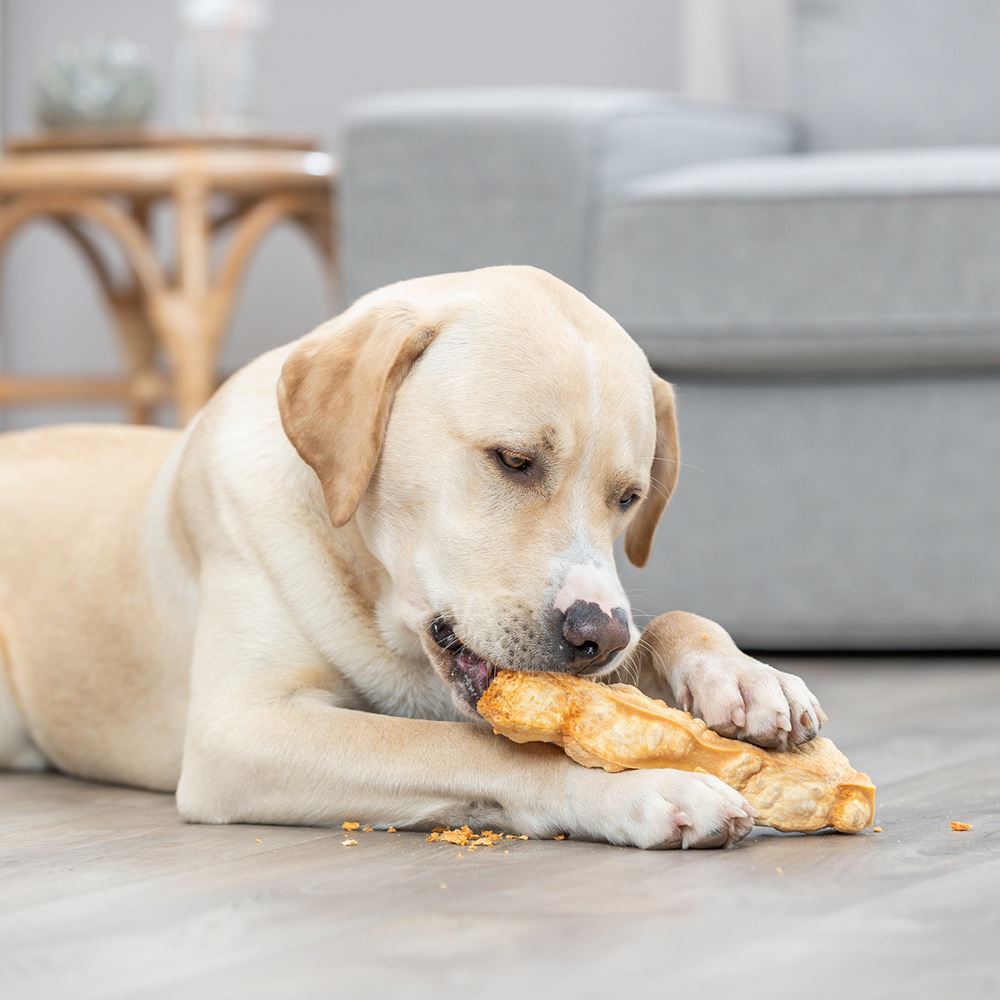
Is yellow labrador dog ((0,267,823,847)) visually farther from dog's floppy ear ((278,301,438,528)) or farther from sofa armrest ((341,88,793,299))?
sofa armrest ((341,88,793,299))

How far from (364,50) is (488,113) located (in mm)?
2275

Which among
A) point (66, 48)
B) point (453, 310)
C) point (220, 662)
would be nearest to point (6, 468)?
point (220, 662)

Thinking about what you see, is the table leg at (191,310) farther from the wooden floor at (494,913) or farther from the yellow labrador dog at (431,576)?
the wooden floor at (494,913)

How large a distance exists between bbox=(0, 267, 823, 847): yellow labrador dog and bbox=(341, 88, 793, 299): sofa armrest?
3.62ft

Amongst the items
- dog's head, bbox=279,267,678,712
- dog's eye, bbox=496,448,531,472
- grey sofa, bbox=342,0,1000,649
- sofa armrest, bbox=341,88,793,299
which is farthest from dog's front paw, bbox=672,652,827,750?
sofa armrest, bbox=341,88,793,299

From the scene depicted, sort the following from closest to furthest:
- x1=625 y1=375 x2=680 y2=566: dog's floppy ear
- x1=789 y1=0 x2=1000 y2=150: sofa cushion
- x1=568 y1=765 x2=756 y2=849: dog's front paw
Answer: x1=568 y1=765 x2=756 y2=849: dog's front paw, x1=625 y1=375 x2=680 y2=566: dog's floppy ear, x1=789 y1=0 x2=1000 y2=150: sofa cushion

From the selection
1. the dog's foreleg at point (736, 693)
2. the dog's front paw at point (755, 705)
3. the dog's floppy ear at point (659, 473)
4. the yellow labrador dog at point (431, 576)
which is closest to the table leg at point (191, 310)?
the yellow labrador dog at point (431, 576)

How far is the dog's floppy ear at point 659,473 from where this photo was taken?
1843 millimetres

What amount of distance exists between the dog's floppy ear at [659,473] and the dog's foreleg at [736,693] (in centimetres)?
21

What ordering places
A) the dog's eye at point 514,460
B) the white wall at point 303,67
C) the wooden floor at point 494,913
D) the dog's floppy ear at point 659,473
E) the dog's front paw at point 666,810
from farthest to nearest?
1. the white wall at point 303,67
2. the dog's floppy ear at point 659,473
3. the dog's eye at point 514,460
4. the dog's front paw at point 666,810
5. the wooden floor at point 494,913

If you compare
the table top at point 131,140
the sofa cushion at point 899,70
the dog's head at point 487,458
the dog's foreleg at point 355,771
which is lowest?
the dog's foreleg at point 355,771

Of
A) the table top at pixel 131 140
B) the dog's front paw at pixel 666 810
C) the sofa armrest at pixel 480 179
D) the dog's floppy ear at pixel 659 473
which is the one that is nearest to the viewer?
the dog's front paw at pixel 666 810

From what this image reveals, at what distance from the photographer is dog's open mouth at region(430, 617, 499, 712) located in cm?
159

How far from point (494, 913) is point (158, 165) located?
268 cm
